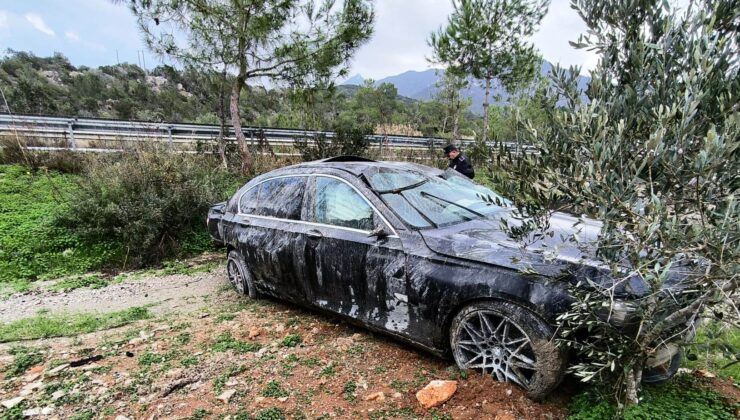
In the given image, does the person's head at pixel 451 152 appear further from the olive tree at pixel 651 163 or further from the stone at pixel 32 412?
the stone at pixel 32 412

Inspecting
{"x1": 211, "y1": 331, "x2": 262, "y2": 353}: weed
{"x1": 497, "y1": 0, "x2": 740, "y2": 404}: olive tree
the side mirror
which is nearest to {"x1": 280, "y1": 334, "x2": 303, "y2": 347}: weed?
{"x1": 211, "y1": 331, "x2": 262, "y2": 353}: weed

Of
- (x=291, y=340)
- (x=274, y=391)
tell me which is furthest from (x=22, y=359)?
(x=274, y=391)

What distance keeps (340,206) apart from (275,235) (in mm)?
917

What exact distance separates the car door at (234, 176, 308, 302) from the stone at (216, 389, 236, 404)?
124cm

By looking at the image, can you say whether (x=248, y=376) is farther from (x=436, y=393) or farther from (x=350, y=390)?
(x=436, y=393)

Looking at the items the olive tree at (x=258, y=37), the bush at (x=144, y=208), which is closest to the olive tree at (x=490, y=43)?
the olive tree at (x=258, y=37)

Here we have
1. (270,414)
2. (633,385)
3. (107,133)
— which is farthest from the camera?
(107,133)

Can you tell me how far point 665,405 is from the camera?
7.54 ft

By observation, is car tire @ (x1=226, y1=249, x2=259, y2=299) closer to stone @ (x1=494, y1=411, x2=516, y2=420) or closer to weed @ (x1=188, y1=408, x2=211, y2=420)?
weed @ (x1=188, y1=408, x2=211, y2=420)

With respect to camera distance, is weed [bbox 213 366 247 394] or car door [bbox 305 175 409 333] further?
car door [bbox 305 175 409 333]

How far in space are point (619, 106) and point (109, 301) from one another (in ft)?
20.1

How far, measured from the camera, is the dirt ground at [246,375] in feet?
8.54

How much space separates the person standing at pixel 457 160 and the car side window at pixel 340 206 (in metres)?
3.81

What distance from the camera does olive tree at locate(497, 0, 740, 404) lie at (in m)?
1.57
